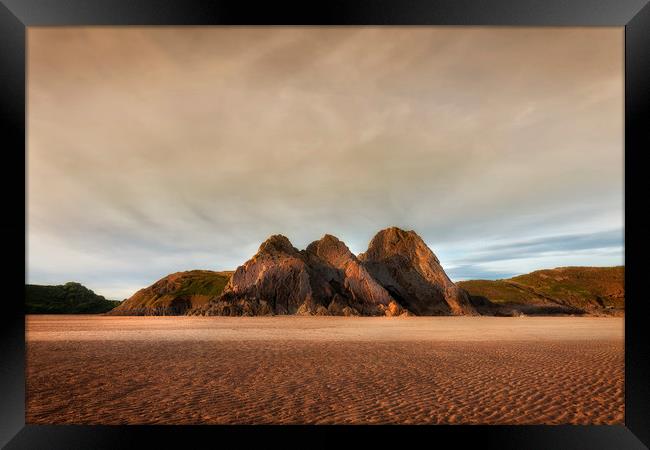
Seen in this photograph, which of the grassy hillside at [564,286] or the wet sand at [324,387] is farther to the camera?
the grassy hillside at [564,286]

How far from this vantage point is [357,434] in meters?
5.16

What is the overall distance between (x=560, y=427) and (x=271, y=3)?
7592 mm

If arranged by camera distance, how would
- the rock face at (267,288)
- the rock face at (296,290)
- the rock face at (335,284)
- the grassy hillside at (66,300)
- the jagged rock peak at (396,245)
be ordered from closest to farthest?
1. the rock face at (267,288)
2. the rock face at (296,290)
3. the rock face at (335,284)
4. the jagged rock peak at (396,245)
5. the grassy hillside at (66,300)

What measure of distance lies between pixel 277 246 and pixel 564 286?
14122cm

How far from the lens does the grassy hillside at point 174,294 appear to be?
85.6 m

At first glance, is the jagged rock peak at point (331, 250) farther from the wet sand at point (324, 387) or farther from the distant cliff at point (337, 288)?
the wet sand at point (324, 387)

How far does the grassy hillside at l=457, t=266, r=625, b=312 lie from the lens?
139 meters

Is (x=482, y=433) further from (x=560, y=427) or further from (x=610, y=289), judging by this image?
(x=610, y=289)

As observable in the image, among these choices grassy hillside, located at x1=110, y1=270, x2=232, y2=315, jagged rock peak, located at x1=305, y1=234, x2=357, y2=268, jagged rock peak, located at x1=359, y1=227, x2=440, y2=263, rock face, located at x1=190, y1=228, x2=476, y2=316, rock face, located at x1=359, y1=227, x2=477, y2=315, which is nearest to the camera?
rock face, located at x1=190, y1=228, x2=476, y2=316

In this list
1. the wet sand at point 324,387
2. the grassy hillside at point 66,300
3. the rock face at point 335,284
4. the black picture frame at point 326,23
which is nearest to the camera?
the black picture frame at point 326,23

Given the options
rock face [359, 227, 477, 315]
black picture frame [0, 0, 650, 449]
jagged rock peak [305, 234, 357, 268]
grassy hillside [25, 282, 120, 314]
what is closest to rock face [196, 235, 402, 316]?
jagged rock peak [305, 234, 357, 268]

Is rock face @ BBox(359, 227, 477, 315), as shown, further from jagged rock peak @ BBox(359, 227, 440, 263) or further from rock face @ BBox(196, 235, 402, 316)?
rock face @ BBox(196, 235, 402, 316)

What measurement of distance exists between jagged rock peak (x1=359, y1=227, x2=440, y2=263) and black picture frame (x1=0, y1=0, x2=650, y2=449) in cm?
8138

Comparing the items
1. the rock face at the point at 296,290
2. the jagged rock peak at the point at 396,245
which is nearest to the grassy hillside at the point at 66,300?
the rock face at the point at 296,290
